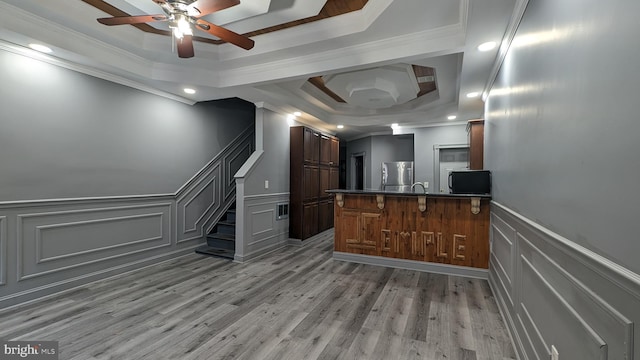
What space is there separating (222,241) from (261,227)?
709 mm

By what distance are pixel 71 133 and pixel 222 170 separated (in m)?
2.39

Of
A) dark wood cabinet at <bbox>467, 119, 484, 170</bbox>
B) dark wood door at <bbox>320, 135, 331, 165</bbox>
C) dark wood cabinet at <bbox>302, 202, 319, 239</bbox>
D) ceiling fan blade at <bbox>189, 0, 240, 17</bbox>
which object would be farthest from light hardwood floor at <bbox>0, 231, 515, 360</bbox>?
dark wood door at <bbox>320, 135, 331, 165</bbox>

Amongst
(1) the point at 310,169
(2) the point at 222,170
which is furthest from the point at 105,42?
(1) the point at 310,169

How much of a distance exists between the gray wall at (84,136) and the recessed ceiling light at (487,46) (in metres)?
4.13

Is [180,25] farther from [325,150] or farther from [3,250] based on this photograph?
[325,150]

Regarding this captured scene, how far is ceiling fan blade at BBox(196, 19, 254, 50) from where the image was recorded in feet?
7.04

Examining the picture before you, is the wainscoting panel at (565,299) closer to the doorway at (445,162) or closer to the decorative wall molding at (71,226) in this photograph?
the doorway at (445,162)

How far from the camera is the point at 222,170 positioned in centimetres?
528

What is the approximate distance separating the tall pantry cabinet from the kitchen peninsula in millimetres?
1116

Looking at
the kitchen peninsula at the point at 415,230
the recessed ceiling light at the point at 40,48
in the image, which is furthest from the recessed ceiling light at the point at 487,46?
the recessed ceiling light at the point at 40,48

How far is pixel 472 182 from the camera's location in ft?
12.3

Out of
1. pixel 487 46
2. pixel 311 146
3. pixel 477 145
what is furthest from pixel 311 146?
pixel 487 46

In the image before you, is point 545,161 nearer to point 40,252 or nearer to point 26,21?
point 26,21

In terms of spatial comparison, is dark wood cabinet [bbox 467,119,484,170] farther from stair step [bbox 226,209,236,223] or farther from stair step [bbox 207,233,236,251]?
stair step [bbox 226,209,236,223]
